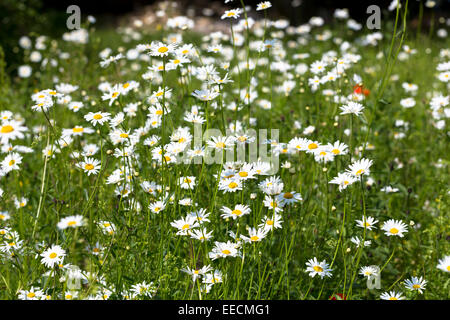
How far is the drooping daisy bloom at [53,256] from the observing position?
1.62 meters

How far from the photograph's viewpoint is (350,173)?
1.72 meters

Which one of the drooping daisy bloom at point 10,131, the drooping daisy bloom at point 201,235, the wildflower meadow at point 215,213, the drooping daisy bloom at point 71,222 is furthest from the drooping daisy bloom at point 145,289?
the drooping daisy bloom at point 10,131

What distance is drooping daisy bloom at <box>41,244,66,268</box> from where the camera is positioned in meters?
1.62

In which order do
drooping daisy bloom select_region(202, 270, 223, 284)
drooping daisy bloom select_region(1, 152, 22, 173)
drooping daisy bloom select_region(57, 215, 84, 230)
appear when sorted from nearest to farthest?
drooping daisy bloom select_region(57, 215, 84, 230), drooping daisy bloom select_region(202, 270, 223, 284), drooping daisy bloom select_region(1, 152, 22, 173)

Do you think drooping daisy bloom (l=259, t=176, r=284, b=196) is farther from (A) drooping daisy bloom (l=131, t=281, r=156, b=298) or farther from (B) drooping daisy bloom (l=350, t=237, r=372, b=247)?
(A) drooping daisy bloom (l=131, t=281, r=156, b=298)

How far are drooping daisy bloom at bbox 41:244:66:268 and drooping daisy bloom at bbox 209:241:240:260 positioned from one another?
0.55 meters

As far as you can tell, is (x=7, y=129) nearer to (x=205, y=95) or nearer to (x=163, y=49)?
(x=163, y=49)

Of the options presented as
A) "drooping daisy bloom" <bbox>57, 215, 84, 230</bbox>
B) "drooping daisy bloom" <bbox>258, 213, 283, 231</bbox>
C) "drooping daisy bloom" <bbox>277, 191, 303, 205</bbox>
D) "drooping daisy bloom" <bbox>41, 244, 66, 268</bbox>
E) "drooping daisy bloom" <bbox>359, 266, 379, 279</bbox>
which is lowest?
"drooping daisy bloom" <bbox>359, 266, 379, 279</bbox>

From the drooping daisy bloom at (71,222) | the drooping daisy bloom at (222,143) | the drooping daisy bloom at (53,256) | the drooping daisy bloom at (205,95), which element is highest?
the drooping daisy bloom at (205,95)

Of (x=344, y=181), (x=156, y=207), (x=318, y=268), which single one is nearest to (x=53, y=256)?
(x=156, y=207)

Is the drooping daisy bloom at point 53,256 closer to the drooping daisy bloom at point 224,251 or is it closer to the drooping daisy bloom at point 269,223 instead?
the drooping daisy bloom at point 224,251

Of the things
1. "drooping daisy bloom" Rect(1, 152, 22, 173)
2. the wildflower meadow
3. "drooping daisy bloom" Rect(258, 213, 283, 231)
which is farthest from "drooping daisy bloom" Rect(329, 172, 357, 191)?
"drooping daisy bloom" Rect(1, 152, 22, 173)

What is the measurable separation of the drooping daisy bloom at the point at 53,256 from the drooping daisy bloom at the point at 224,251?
1.79 feet
